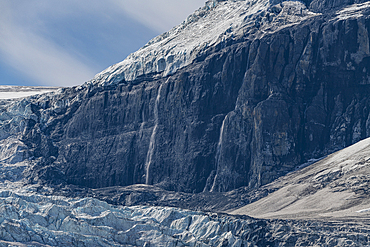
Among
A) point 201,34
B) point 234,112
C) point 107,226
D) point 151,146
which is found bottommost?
point 107,226

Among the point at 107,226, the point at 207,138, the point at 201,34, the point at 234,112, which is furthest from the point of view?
the point at 201,34

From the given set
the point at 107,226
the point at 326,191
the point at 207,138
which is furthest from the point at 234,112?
the point at 107,226

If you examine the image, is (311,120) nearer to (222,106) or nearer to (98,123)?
(222,106)

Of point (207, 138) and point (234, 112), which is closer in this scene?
point (234, 112)

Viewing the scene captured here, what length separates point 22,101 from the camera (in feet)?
585

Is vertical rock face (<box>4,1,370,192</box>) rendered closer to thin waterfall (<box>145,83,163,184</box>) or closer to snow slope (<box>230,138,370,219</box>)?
thin waterfall (<box>145,83,163,184</box>)

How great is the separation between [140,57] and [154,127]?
2508 cm

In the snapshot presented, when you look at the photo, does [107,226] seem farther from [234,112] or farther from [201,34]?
[201,34]

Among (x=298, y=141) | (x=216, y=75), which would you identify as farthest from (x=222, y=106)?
(x=298, y=141)

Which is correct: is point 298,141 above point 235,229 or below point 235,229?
above

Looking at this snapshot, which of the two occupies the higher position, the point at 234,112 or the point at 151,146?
the point at 234,112

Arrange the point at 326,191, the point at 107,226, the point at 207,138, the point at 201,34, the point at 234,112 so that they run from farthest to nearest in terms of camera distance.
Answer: the point at 201,34 → the point at 207,138 → the point at 234,112 → the point at 326,191 → the point at 107,226

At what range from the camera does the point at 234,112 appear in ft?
487

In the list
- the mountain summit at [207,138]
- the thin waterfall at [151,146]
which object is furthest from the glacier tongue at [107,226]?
the thin waterfall at [151,146]
